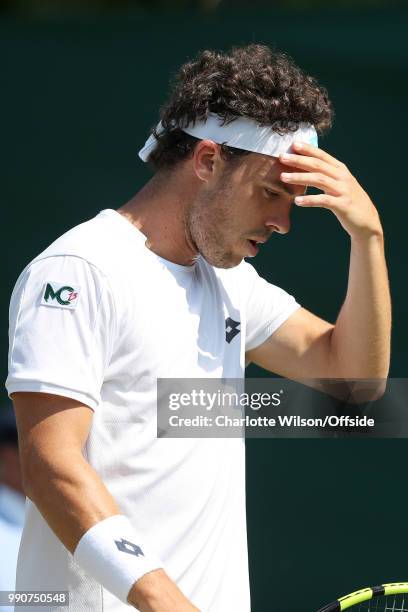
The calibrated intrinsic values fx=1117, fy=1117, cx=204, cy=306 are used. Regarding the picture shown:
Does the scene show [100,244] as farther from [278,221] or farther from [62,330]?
[278,221]

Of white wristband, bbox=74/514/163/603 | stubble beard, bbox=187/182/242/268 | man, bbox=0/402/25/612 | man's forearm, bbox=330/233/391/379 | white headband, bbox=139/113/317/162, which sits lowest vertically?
white wristband, bbox=74/514/163/603

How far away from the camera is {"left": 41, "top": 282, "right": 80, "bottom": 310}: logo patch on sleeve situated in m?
2.03

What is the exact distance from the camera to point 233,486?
92.4 inches

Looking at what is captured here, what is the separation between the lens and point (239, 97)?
Answer: 7.67 ft

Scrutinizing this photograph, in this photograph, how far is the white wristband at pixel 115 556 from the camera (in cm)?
188

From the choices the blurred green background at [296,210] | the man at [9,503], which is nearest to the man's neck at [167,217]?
the man at [9,503]

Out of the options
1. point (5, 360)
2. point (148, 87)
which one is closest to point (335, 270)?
point (148, 87)

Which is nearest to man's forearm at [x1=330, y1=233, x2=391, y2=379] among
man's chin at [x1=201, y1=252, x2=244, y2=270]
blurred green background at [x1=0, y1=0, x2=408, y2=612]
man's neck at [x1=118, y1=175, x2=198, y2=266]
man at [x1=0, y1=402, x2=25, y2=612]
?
man's chin at [x1=201, y1=252, x2=244, y2=270]

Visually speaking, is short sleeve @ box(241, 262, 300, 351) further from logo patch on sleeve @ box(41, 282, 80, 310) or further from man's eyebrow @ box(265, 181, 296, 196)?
logo patch on sleeve @ box(41, 282, 80, 310)

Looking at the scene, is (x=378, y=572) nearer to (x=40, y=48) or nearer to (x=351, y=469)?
(x=351, y=469)

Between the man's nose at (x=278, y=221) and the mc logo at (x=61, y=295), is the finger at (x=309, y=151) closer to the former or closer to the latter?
the man's nose at (x=278, y=221)

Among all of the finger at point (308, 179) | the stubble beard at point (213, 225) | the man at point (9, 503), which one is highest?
the finger at point (308, 179)

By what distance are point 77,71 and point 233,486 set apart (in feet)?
8.50

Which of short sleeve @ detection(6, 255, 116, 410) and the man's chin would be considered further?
the man's chin
